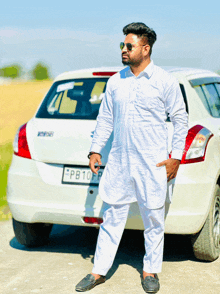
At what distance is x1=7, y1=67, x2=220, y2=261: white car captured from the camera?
4.41 meters

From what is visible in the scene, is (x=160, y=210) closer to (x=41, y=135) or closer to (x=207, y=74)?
(x=41, y=135)

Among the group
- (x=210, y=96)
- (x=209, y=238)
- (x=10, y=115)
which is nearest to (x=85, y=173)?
(x=209, y=238)

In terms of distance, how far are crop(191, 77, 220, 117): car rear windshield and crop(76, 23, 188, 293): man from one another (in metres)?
1.08

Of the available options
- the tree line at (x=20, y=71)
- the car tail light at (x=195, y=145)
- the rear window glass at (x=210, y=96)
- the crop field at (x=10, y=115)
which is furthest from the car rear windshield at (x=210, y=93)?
the tree line at (x=20, y=71)

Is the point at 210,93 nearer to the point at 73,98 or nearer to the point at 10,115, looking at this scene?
the point at 73,98

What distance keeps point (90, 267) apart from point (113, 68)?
6.14 ft

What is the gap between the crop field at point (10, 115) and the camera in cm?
911

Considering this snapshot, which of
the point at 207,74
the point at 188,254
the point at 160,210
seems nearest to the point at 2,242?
the point at 188,254

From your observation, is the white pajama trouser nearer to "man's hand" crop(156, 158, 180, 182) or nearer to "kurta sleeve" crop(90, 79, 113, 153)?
"man's hand" crop(156, 158, 180, 182)

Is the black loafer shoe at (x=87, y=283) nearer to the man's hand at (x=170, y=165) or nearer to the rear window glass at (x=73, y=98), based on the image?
the man's hand at (x=170, y=165)

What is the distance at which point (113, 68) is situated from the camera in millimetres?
5141

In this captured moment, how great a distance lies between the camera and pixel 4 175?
9.74m

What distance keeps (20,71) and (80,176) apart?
17095cm

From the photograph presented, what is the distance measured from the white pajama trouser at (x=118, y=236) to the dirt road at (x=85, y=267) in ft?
0.64
